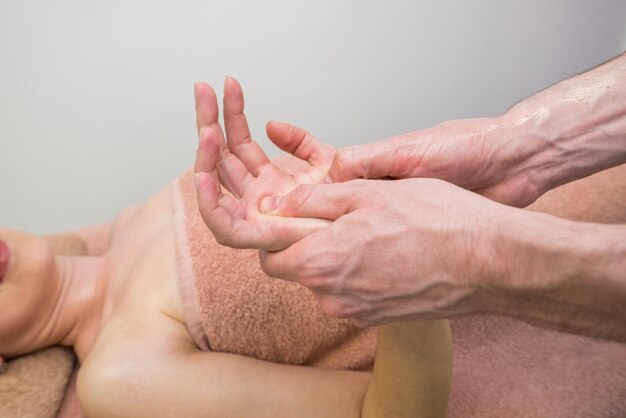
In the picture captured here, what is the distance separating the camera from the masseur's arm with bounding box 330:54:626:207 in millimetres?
791

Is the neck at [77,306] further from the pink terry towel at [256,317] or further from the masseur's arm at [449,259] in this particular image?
the masseur's arm at [449,259]

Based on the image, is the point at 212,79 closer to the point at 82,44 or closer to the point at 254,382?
the point at 82,44

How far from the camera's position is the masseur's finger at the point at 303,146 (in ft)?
2.82

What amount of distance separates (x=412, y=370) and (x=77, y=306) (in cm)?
75

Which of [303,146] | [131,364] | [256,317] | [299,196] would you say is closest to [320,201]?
[299,196]

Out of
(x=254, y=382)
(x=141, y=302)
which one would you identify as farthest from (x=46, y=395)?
(x=254, y=382)

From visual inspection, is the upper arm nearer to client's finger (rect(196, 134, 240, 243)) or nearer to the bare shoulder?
the bare shoulder

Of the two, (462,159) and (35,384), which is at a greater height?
(462,159)

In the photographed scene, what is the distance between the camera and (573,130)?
0.82 metres

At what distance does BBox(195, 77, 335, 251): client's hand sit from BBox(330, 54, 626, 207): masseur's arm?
0.12 metres

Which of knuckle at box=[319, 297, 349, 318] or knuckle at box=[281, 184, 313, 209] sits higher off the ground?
knuckle at box=[281, 184, 313, 209]

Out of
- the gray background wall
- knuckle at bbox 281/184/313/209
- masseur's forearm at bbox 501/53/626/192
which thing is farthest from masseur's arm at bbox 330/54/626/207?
the gray background wall

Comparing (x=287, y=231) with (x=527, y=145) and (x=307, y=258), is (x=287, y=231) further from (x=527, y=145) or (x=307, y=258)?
(x=527, y=145)

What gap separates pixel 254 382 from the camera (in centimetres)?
87
